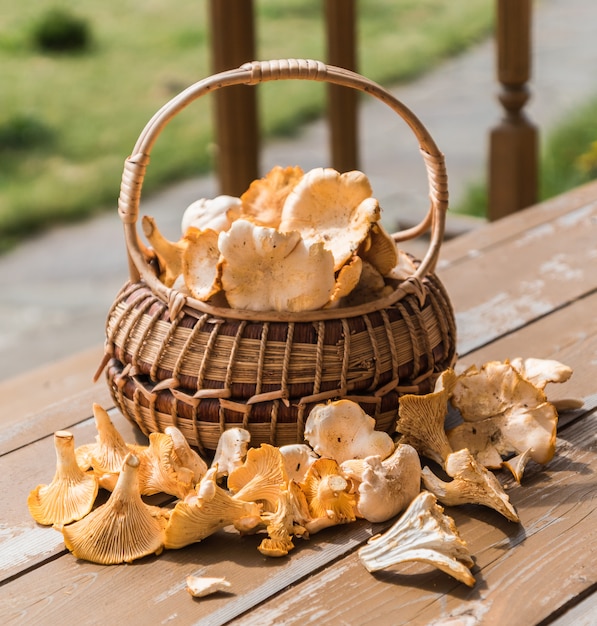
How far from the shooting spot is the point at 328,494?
111 cm

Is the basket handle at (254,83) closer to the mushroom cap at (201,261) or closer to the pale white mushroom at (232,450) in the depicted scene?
the mushroom cap at (201,261)

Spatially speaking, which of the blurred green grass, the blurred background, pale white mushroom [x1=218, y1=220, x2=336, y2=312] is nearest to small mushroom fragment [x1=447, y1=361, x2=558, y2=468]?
pale white mushroom [x1=218, y1=220, x2=336, y2=312]

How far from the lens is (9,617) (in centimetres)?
100

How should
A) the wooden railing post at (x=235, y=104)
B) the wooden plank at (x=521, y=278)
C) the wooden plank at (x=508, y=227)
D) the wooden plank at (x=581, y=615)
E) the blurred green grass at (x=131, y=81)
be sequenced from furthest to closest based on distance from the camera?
the blurred green grass at (x=131, y=81) → the wooden railing post at (x=235, y=104) → the wooden plank at (x=508, y=227) → the wooden plank at (x=521, y=278) → the wooden plank at (x=581, y=615)

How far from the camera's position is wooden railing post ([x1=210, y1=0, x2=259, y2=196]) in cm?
256

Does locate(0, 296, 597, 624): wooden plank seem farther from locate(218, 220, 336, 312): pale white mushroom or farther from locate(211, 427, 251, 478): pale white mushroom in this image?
locate(218, 220, 336, 312): pale white mushroom

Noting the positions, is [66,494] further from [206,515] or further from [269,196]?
[269,196]

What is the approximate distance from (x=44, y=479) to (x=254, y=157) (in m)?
1.64

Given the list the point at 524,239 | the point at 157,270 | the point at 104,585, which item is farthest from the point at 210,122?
the point at 104,585

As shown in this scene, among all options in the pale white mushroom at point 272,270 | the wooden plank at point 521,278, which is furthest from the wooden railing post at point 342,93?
the pale white mushroom at point 272,270

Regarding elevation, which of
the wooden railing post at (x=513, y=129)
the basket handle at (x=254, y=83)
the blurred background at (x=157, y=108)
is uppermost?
the basket handle at (x=254, y=83)

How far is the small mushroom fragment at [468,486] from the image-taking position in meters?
1.11

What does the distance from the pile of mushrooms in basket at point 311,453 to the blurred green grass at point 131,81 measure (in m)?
4.72

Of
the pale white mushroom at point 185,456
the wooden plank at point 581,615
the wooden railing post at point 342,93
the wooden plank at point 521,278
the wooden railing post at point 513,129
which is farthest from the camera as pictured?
the wooden railing post at point 342,93
